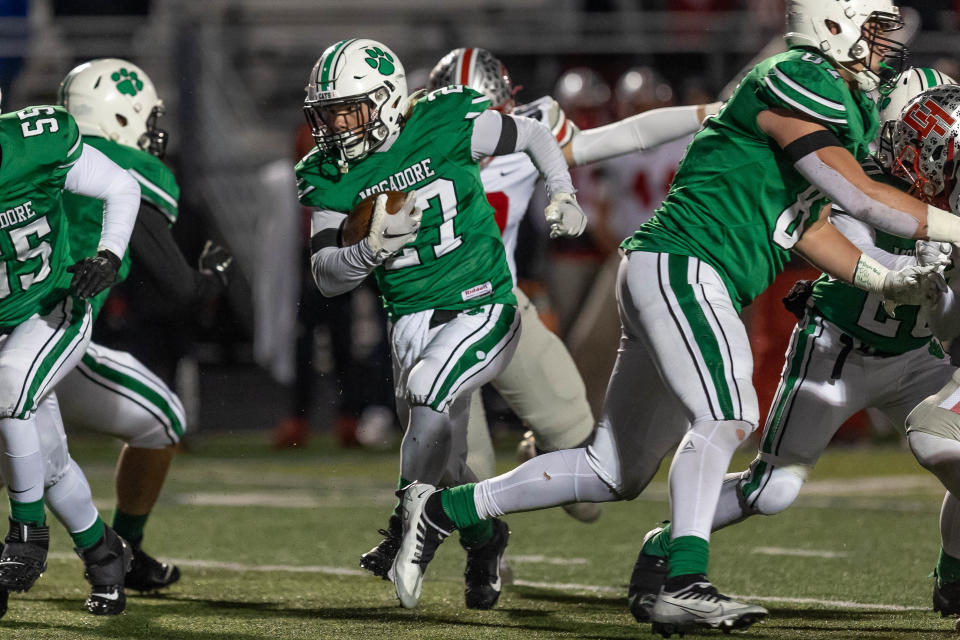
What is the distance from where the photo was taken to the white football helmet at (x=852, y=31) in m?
4.15

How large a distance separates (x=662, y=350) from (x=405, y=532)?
0.89 m

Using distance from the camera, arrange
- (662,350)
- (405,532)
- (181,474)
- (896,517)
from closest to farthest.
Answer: (662,350)
(405,532)
(896,517)
(181,474)

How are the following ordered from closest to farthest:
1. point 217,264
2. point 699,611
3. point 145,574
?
point 699,611 < point 145,574 < point 217,264

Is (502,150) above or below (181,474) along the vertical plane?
above

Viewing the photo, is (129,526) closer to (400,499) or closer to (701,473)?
(400,499)

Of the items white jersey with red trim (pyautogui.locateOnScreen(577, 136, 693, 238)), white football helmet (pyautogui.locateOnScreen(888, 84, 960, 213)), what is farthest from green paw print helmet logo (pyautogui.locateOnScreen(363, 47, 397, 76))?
white jersey with red trim (pyautogui.locateOnScreen(577, 136, 693, 238))

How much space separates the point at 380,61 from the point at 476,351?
91 centimetres

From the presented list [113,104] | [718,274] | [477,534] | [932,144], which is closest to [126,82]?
[113,104]

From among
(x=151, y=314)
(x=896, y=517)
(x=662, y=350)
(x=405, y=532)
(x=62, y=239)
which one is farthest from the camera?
(x=151, y=314)

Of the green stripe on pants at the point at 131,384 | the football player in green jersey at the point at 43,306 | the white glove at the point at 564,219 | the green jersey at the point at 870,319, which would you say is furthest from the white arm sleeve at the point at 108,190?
the green jersey at the point at 870,319

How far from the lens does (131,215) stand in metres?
4.59

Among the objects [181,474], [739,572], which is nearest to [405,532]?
[739,572]

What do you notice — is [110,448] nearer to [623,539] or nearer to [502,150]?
[623,539]

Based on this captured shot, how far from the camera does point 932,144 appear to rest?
4.12 metres
